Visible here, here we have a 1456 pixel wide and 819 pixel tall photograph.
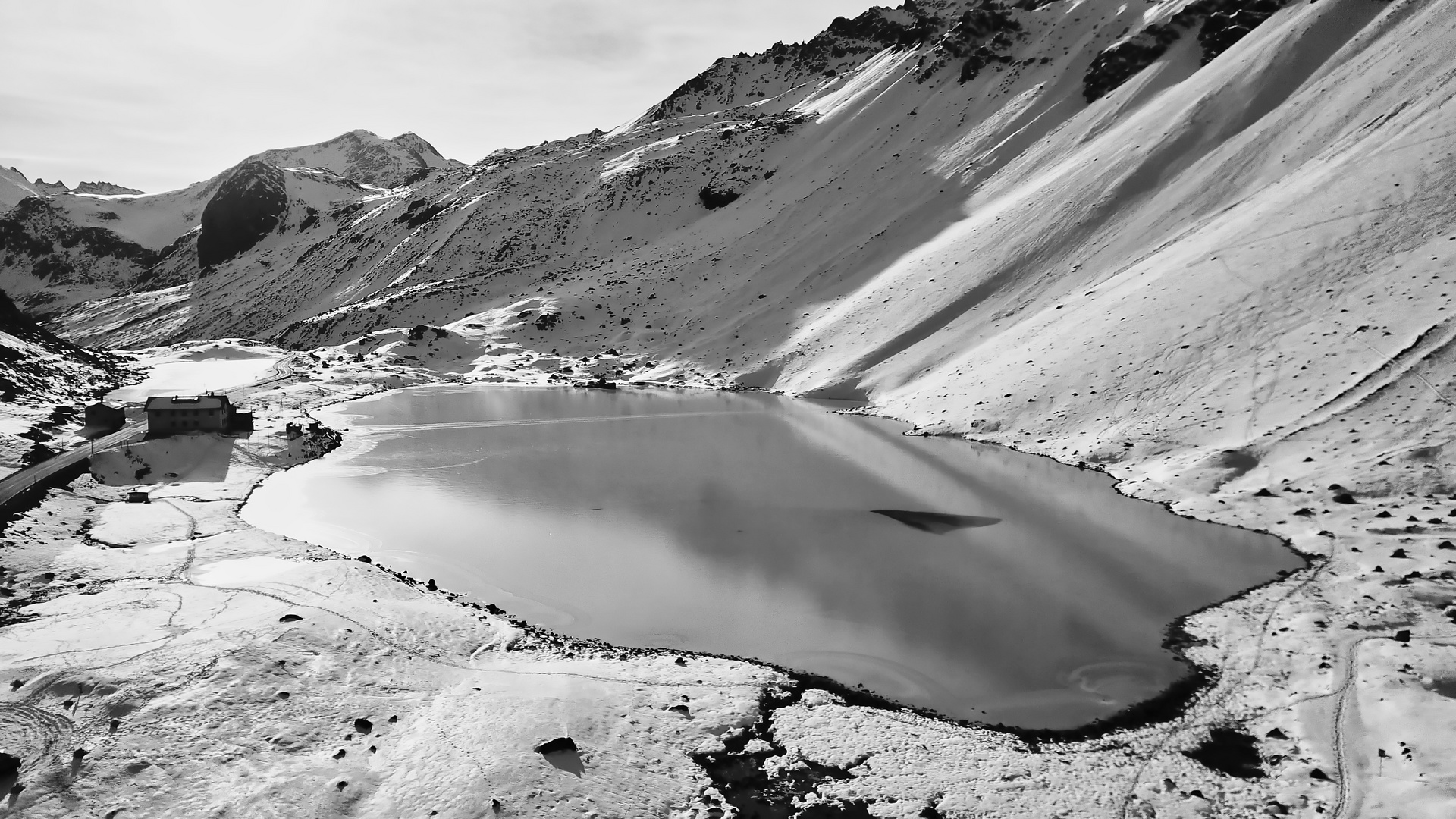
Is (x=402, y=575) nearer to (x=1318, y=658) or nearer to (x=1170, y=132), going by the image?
(x=1318, y=658)

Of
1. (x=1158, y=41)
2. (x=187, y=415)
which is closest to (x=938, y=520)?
(x=187, y=415)

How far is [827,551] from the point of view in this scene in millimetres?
32219

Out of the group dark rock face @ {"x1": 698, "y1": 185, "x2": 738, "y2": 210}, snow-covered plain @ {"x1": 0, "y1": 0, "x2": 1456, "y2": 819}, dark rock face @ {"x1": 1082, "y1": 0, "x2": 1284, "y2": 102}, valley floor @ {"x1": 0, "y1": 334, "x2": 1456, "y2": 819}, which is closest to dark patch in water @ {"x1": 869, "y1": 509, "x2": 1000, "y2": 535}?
snow-covered plain @ {"x1": 0, "y1": 0, "x2": 1456, "y2": 819}

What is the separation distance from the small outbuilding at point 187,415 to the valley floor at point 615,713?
2602 cm

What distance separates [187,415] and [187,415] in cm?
6

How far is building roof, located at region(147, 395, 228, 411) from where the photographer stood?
54.3 meters

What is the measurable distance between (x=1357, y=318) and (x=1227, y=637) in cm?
2633

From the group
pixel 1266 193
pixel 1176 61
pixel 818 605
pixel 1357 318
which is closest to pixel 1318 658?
pixel 818 605

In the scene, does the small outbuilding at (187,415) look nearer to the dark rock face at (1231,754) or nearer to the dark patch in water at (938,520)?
the dark patch in water at (938,520)

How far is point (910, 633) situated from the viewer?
24.6 m

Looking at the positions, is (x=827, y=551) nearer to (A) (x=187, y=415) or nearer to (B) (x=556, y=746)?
(B) (x=556, y=746)

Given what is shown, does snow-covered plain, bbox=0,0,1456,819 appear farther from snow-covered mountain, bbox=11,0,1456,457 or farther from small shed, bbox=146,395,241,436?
small shed, bbox=146,395,241,436

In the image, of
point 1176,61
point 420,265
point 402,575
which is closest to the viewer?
point 402,575

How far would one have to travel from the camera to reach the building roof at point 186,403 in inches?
2137
